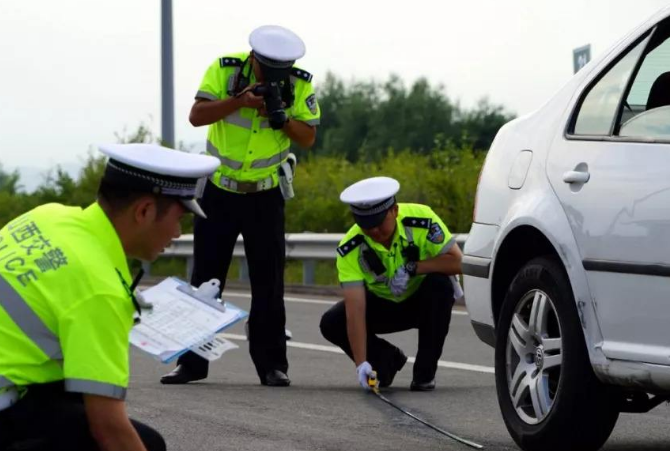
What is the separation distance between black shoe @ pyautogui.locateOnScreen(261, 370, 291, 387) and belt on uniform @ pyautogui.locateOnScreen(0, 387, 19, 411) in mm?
4917

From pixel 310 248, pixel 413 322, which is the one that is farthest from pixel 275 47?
pixel 310 248

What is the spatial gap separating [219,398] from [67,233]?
4.14 meters

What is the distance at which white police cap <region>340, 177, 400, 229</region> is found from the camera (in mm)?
8297

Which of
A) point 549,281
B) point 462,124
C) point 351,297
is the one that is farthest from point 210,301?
point 462,124

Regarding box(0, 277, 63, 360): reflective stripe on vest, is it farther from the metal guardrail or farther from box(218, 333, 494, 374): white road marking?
the metal guardrail

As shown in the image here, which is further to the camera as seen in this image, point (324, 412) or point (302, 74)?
point (302, 74)

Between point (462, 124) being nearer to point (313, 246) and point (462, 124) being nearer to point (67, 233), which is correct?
point (313, 246)

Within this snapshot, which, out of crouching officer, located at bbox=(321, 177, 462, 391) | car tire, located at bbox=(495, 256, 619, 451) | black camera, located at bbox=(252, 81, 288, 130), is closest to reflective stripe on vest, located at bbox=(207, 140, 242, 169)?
black camera, located at bbox=(252, 81, 288, 130)

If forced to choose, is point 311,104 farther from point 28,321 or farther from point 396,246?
point 28,321

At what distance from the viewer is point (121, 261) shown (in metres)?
4.05

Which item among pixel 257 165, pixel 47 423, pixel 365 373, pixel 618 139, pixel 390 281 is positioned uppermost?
pixel 618 139

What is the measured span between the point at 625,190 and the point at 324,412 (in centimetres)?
238

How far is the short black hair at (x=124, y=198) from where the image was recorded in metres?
4.04

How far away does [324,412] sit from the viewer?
25.1 feet
